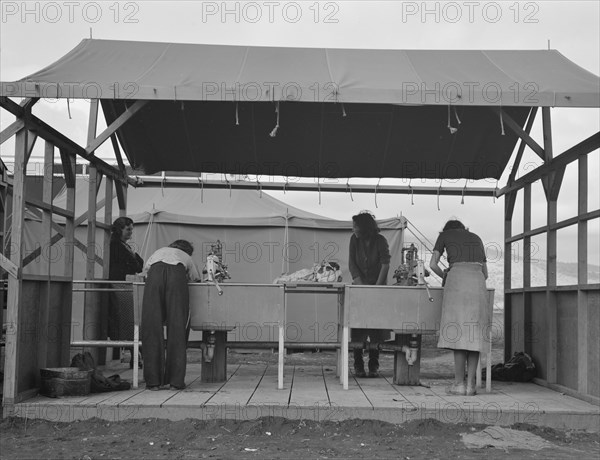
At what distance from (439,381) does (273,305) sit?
2185mm

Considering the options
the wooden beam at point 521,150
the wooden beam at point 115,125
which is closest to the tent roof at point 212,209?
the wooden beam at point 521,150

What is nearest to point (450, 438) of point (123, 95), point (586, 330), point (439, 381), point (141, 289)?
point (586, 330)

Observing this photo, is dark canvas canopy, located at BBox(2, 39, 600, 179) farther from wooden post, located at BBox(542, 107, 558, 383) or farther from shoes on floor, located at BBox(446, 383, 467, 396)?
shoes on floor, located at BBox(446, 383, 467, 396)

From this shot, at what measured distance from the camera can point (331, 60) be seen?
7.37 m

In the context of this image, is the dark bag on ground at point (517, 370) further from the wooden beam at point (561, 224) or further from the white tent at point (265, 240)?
the white tent at point (265, 240)

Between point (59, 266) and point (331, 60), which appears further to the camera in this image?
point (59, 266)

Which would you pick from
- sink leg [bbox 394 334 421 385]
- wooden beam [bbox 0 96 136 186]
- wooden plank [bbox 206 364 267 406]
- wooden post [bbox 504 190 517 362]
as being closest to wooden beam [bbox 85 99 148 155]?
wooden beam [bbox 0 96 136 186]

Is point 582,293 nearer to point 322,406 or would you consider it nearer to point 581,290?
point 581,290

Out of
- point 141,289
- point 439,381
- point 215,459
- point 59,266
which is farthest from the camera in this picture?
point 59,266

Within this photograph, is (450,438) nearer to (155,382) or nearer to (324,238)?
(155,382)

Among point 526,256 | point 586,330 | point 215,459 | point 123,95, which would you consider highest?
point 123,95

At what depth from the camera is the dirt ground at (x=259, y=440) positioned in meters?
5.05

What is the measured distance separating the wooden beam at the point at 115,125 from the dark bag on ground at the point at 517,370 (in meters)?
4.62

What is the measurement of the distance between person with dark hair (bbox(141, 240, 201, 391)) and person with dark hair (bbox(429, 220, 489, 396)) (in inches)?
90.6
